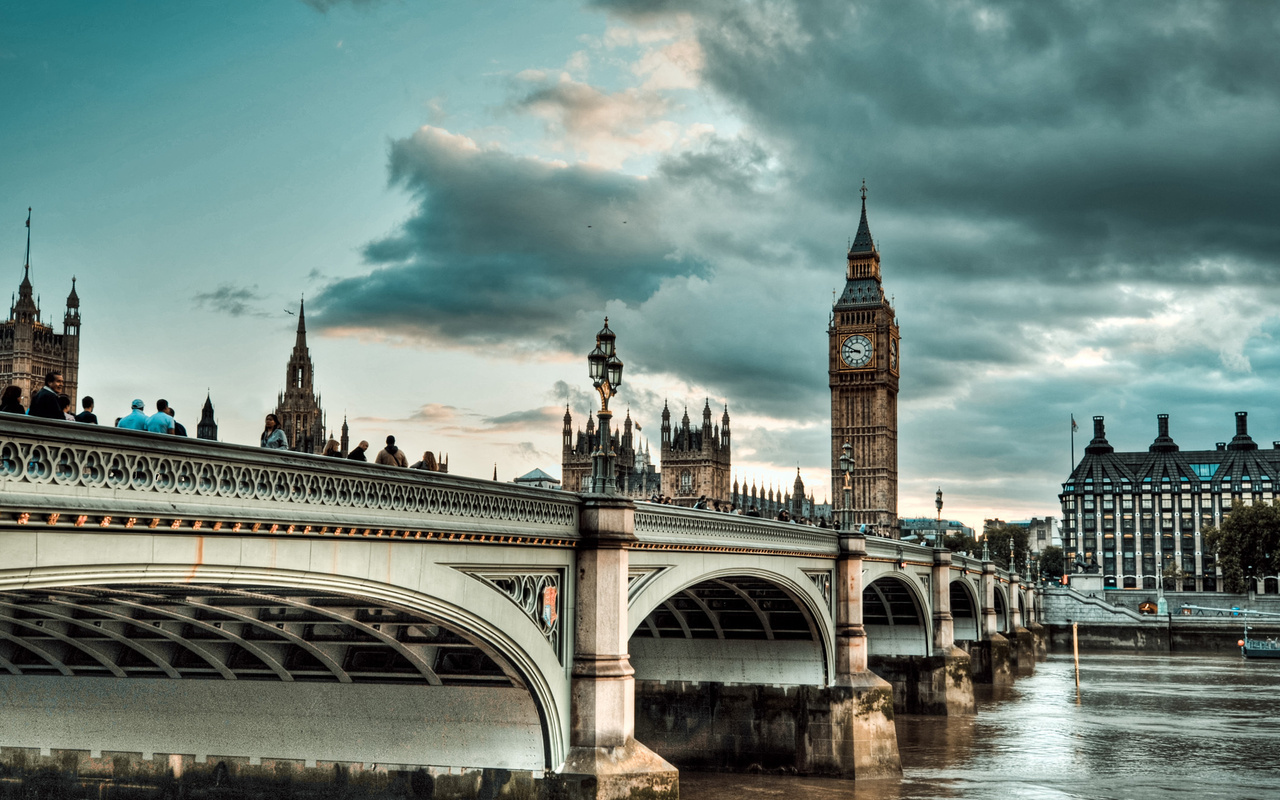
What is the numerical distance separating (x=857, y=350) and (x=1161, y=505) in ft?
214

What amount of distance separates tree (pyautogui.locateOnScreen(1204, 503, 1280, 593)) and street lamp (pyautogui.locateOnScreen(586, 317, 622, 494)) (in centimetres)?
11625

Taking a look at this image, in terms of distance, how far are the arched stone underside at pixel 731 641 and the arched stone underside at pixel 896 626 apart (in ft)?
52.2

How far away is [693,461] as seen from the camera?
533 feet

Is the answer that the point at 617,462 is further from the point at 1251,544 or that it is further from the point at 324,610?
the point at 324,610

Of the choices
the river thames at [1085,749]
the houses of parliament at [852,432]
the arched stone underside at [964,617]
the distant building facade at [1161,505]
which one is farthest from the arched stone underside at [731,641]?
the distant building facade at [1161,505]

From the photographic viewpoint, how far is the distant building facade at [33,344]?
113000 mm

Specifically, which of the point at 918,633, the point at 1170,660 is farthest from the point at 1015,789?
the point at 1170,660

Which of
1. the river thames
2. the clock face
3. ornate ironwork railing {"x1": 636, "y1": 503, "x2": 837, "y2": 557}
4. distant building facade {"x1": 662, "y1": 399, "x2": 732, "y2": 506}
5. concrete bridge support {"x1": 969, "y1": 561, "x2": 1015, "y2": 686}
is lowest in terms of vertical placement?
the river thames

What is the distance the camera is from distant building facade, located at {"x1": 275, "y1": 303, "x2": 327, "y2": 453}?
131 meters

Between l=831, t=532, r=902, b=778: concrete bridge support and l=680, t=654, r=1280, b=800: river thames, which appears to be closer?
l=680, t=654, r=1280, b=800: river thames

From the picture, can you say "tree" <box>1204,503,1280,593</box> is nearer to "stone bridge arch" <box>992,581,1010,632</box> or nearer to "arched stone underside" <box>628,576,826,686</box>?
"stone bridge arch" <box>992,581,1010,632</box>

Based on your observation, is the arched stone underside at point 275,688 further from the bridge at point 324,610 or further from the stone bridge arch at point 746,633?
the stone bridge arch at point 746,633

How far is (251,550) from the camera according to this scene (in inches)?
465

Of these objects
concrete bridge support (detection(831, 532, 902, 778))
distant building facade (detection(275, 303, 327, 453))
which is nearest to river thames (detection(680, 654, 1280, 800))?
concrete bridge support (detection(831, 532, 902, 778))
